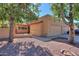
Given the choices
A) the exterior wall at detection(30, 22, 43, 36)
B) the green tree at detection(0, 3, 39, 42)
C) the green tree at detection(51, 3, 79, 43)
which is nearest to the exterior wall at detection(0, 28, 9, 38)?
the green tree at detection(0, 3, 39, 42)

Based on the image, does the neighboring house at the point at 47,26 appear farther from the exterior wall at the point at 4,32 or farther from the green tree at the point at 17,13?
the exterior wall at the point at 4,32

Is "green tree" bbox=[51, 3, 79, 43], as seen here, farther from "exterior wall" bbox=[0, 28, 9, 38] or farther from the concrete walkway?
"exterior wall" bbox=[0, 28, 9, 38]

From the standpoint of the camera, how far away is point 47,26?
12.3 feet

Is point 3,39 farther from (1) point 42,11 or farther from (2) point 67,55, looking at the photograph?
(2) point 67,55

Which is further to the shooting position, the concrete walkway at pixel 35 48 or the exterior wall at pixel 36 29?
the exterior wall at pixel 36 29

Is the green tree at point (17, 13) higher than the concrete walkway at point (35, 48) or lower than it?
higher

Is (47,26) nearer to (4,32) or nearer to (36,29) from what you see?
(36,29)

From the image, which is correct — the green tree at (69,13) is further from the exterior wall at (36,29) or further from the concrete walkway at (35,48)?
the exterior wall at (36,29)

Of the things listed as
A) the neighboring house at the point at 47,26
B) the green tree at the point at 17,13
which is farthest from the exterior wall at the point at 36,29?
the green tree at the point at 17,13

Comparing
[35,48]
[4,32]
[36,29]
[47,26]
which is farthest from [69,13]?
[4,32]

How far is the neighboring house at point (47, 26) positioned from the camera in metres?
3.62

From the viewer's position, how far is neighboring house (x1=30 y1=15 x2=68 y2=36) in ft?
11.9

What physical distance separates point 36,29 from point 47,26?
0.70ft

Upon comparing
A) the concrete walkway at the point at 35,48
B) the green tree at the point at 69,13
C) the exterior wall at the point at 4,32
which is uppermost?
the green tree at the point at 69,13
